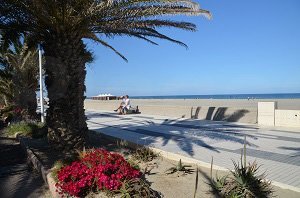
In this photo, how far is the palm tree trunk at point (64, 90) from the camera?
26.7 feet

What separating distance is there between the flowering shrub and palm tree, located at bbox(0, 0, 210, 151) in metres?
2.59

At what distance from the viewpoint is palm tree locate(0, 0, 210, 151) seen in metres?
7.34

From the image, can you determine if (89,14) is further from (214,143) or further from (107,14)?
(214,143)

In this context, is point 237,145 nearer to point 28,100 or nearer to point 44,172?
point 44,172

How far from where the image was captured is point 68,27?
789cm

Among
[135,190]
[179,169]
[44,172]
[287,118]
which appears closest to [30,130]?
[44,172]

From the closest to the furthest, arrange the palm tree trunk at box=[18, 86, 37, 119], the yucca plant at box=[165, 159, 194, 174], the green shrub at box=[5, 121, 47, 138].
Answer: the yucca plant at box=[165, 159, 194, 174], the green shrub at box=[5, 121, 47, 138], the palm tree trunk at box=[18, 86, 37, 119]

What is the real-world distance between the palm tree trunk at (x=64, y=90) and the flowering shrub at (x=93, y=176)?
97.2 inches

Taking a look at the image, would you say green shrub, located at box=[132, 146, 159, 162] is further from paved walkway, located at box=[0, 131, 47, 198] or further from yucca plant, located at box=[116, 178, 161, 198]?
yucca plant, located at box=[116, 178, 161, 198]

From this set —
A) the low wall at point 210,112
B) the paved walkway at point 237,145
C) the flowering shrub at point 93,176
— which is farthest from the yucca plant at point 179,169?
the low wall at point 210,112

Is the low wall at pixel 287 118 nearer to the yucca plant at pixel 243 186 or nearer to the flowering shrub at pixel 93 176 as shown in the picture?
the yucca plant at pixel 243 186

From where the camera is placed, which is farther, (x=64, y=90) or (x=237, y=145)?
(x=237, y=145)

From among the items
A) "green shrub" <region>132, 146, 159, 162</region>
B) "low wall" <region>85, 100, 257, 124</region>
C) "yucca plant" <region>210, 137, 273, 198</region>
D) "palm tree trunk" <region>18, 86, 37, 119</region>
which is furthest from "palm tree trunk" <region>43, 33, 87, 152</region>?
"palm tree trunk" <region>18, 86, 37, 119</region>

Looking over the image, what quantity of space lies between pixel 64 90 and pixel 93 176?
3.37m
